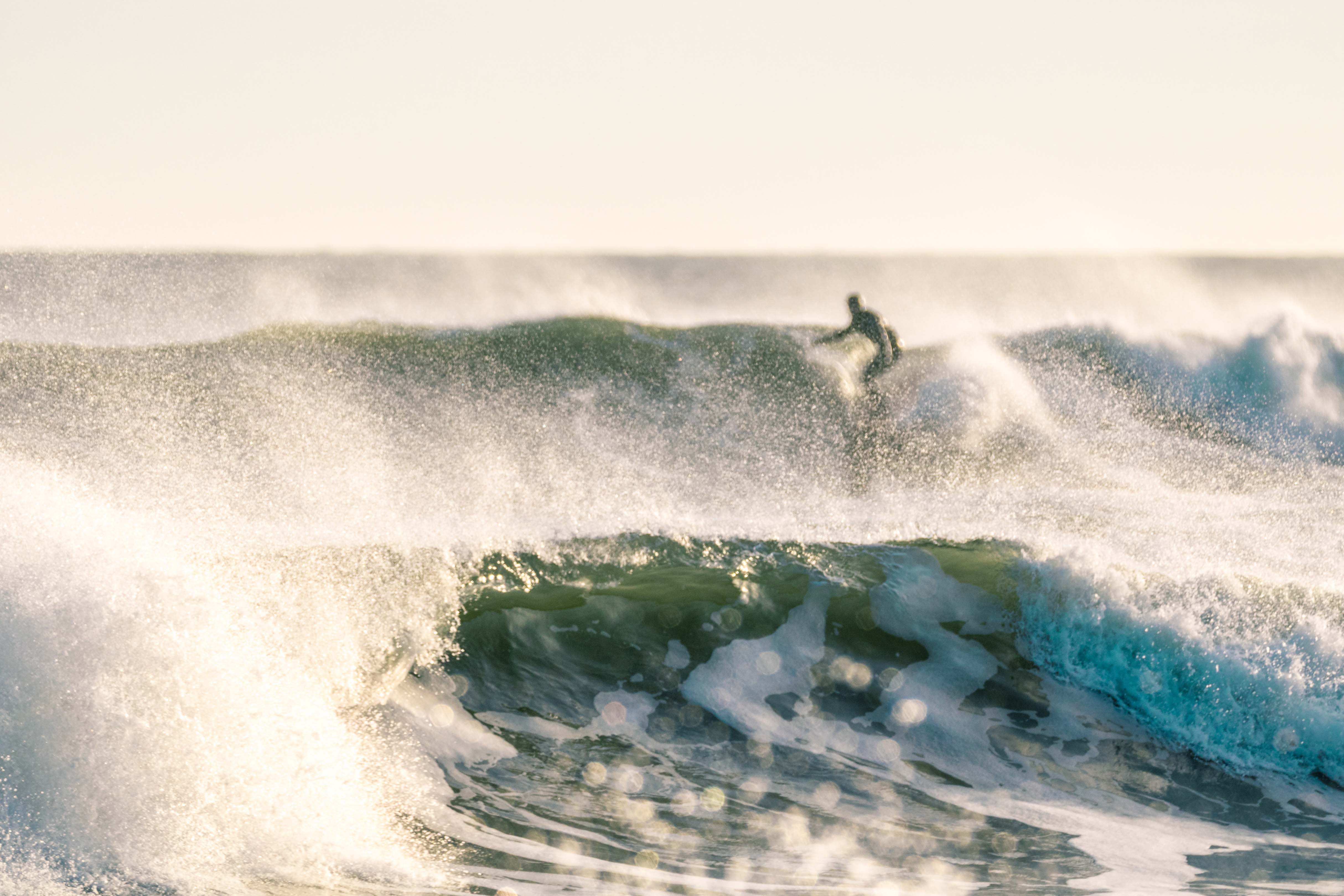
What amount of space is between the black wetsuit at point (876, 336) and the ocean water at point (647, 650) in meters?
0.41

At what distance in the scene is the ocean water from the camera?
13.6ft

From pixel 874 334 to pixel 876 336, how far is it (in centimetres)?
7

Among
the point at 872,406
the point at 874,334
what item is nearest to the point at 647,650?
the point at 874,334

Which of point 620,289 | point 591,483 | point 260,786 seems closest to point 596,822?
point 260,786

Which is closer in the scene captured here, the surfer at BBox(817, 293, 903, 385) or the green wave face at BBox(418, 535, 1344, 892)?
the green wave face at BBox(418, 535, 1344, 892)

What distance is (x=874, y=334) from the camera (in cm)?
1302

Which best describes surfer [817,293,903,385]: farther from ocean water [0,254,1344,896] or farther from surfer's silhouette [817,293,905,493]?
ocean water [0,254,1344,896]

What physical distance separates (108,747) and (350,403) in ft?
32.3

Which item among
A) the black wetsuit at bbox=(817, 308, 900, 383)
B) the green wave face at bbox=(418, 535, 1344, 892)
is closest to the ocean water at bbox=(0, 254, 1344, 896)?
the green wave face at bbox=(418, 535, 1344, 892)

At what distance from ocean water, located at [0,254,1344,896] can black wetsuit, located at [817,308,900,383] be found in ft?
1.35

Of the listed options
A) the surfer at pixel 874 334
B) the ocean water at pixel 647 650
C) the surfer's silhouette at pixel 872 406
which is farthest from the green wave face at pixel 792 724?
the surfer at pixel 874 334

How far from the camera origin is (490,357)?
50.7 ft

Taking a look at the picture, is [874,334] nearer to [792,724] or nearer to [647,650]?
[647,650]

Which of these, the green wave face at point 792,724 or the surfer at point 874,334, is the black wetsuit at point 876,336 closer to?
the surfer at point 874,334
